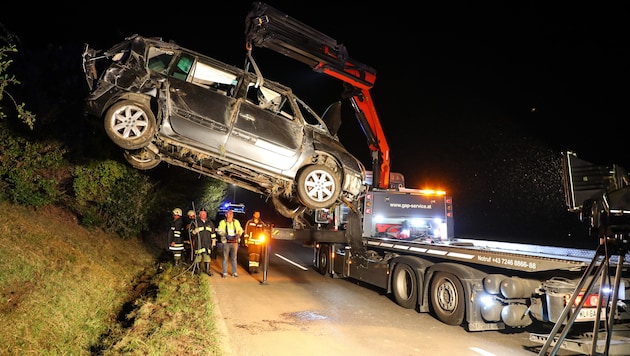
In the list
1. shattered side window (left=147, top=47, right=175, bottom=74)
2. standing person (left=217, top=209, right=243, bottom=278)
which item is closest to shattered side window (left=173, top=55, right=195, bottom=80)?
shattered side window (left=147, top=47, right=175, bottom=74)

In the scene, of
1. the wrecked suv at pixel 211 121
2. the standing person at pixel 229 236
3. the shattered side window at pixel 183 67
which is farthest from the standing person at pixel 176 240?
the shattered side window at pixel 183 67

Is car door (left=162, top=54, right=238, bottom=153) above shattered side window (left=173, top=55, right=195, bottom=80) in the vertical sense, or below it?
below

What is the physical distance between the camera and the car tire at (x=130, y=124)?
583 centimetres

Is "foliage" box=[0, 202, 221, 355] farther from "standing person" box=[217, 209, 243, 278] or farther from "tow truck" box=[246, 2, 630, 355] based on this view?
"tow truck" box=[246, 2, 630, 355]

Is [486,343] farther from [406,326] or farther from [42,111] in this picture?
[42,111]

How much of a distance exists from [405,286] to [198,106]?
5.26m

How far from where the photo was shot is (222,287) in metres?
9.30

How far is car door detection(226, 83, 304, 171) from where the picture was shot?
21.7 ft

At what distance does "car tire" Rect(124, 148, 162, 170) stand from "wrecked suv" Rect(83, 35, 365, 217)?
0.05ft

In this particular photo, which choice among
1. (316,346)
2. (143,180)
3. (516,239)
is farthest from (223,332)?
(516,239)

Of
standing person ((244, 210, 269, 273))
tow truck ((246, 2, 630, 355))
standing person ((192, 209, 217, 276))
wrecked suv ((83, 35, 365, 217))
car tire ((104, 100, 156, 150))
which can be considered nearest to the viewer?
tow truck ((246, 2, 630, 355))

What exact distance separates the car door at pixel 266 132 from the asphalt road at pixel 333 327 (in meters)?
2.53

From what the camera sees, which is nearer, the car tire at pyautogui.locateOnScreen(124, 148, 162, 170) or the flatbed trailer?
the flatbed trailer

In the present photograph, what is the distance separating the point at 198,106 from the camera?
6.34 meters
